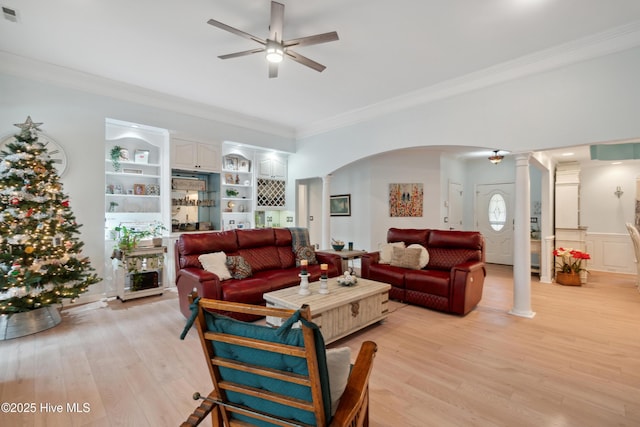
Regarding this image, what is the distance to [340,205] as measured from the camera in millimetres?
7391

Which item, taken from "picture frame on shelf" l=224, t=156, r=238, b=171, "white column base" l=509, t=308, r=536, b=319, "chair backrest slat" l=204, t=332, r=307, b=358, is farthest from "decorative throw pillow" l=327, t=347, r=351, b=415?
"picture frame on shelf" l=224, t=156, r=238, b=171

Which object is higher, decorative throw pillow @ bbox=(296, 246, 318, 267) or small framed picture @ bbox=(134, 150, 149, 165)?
small framed picture @ bbox=(134, 150, 149, 165)

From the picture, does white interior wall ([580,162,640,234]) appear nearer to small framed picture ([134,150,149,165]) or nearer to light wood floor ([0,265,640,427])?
light wood floor ([0,265,640,427])

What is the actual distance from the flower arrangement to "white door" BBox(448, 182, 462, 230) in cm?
217

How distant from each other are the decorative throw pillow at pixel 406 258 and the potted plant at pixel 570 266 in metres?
3.12

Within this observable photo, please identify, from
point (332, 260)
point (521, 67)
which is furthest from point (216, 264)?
point (521, 67)

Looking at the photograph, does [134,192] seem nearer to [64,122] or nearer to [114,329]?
[64,122]

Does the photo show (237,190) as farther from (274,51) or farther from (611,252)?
(611,252)

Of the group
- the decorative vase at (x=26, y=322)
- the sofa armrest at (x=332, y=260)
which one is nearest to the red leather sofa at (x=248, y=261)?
the sofa armrest at (x=332, y=260)

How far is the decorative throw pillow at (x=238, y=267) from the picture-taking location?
3.68 meters

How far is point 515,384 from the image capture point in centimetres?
223

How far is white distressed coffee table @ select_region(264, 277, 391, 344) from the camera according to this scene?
274cm

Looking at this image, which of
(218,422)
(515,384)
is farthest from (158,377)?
(515,384)

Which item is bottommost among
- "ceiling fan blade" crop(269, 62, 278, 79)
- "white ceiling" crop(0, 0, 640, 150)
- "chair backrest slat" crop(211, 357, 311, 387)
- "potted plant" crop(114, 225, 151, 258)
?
"chair backrest slat" crop(211, 357, 311, 387)
